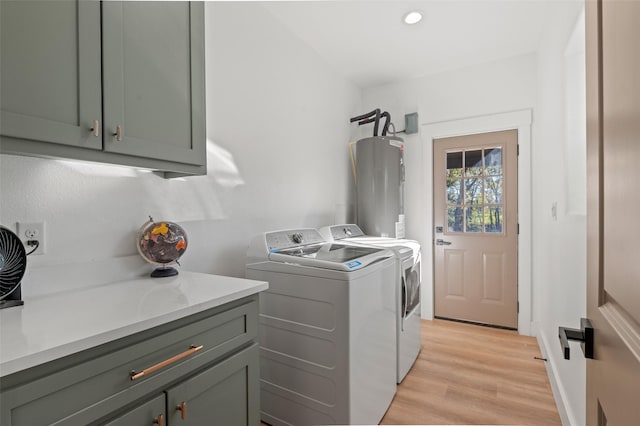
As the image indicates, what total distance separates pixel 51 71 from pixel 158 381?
985 millimetres

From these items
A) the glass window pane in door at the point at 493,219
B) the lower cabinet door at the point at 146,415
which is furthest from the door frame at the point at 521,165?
the lower cabinet door at the point at 146,415

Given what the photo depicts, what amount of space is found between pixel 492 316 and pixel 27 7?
12.7 feet

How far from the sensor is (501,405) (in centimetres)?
191

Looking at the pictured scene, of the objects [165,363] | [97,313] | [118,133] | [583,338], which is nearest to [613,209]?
[583,338]

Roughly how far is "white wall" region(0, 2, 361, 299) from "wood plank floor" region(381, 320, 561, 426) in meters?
1.43

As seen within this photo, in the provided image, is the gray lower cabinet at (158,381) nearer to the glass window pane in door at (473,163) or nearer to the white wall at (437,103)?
the white wall at (437,103)

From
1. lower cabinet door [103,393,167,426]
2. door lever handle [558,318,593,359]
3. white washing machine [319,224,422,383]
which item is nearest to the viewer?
door lever handle [558,318,593,359]

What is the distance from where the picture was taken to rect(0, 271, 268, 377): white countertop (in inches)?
26.5

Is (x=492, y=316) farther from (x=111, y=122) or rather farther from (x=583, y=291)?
(x=111, y=122)

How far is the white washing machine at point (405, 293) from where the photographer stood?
84.1 inches

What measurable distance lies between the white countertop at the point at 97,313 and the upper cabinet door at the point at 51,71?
0.53 m

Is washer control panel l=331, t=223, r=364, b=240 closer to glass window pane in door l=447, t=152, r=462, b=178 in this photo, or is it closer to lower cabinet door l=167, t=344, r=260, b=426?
glass window pane in door l=447, t=152, r=462, b=178

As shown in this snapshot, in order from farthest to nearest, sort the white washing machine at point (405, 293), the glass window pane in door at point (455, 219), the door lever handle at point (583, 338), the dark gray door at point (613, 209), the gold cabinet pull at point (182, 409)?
the glass window pane in door at point (455, 219) < the white washing machine at point (405, 293) < the gold cabinet pull at point (182, 409) < the door lever handle at point (583, 338) < the dark gray door at point (613, 209)

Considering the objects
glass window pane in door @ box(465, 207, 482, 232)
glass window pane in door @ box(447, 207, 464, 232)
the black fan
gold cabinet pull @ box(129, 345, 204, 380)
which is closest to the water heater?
glass window pane in door @ box(447, 207, 464, 232)
